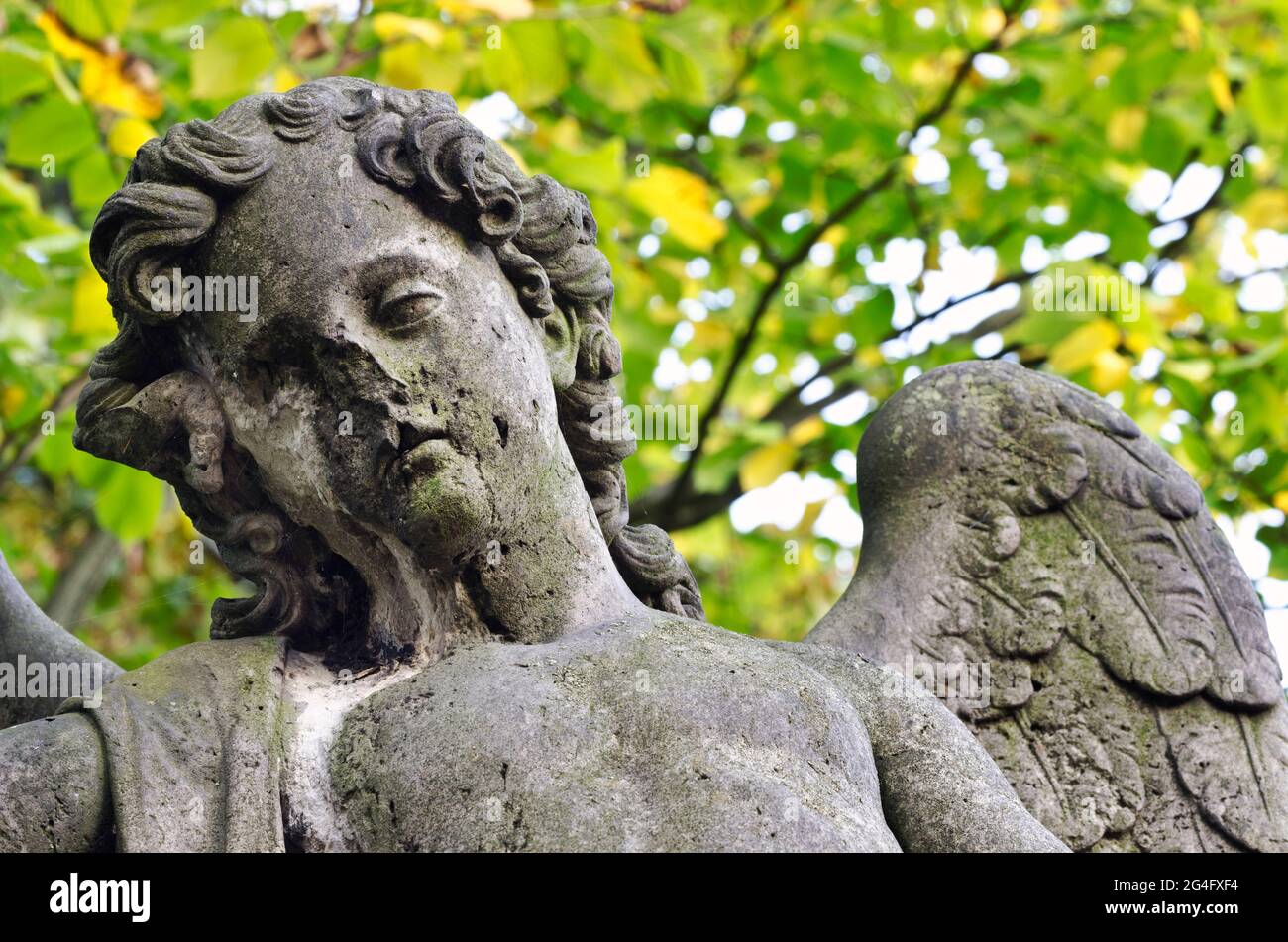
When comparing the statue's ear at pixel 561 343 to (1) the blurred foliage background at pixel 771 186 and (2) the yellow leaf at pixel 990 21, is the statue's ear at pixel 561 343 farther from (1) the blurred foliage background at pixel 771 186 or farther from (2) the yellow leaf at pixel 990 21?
(2) the yellow leaf at pixel 990 21

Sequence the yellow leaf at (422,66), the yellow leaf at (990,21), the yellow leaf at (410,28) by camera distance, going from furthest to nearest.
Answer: the yellow leaf at (990,21), the yellow leaf at (422,66), the yellow leaf at (410,28)

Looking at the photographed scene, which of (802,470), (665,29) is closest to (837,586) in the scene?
(802,470)

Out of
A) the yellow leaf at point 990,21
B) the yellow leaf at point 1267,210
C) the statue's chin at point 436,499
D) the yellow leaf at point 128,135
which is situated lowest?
the statue's chin at point 436,499

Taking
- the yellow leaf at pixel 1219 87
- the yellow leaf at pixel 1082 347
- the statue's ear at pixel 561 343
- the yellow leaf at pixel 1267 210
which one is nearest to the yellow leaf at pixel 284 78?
the statue's ear at pixel 561 343

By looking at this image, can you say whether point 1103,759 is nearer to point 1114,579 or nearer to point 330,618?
point 1114,579

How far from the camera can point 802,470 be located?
27.0 ft

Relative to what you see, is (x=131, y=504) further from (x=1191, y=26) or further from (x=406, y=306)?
(x=1191, y=26)

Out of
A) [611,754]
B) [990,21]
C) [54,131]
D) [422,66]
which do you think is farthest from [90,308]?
[990,21]

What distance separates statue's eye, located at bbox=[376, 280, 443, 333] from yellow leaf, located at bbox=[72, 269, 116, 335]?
2813 mm

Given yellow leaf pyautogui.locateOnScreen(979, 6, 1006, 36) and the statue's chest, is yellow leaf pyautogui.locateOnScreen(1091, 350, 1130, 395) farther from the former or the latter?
the statue's chest

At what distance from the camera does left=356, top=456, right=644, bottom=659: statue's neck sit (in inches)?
138

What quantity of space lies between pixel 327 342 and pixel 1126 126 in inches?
221

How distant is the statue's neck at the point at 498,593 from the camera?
351cm

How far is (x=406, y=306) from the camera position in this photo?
11.3 ft
